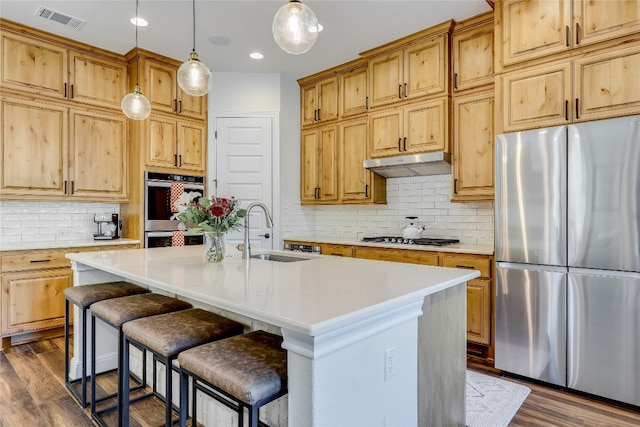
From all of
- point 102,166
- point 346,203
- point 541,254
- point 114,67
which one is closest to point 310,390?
point 541,254

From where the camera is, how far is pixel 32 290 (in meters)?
3.41

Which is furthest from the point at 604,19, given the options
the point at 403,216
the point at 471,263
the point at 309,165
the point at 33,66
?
the point at 33,66

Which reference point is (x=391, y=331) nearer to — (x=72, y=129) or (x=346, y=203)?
(x=346, y=203)

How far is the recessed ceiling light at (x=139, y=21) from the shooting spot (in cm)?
337

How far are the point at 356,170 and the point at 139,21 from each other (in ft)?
8.33

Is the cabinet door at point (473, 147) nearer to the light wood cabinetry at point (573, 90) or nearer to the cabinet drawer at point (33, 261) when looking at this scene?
the light wood cabinetry at point (573, 90)

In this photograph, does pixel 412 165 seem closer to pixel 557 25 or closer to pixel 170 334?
pixel 557 25

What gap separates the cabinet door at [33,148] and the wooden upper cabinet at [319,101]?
8.58 feet

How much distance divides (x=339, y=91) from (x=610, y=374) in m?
3.62

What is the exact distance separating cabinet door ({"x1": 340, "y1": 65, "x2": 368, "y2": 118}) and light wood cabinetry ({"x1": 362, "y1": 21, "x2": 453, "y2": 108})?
0.50 feet

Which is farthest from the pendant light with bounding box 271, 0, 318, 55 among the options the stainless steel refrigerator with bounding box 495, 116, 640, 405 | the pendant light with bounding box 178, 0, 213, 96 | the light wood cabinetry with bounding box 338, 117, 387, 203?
the light wood cabinetry with bounding box 338, 117, 387, 203

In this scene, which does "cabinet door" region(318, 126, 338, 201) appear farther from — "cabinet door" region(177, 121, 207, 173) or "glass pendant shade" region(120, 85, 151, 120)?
"glass pendant shade" region(120, 85, 151, 120)

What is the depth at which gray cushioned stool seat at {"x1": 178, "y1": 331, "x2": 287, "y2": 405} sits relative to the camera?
1.22 metres

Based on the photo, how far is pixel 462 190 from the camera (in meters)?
3.49
